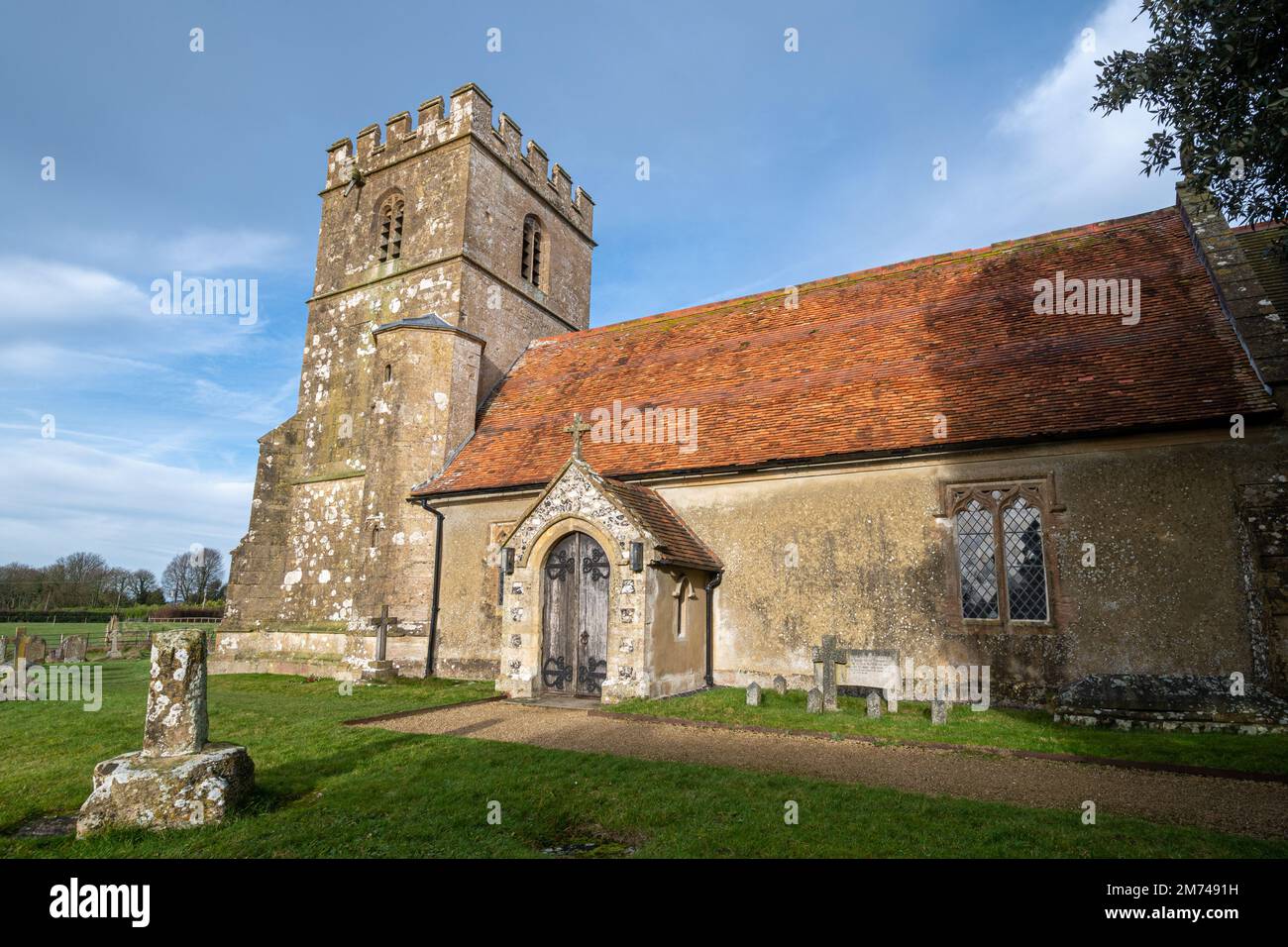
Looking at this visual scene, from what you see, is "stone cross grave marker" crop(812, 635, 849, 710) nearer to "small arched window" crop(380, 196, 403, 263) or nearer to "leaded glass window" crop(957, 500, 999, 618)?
"leaded glass window" crop(957, 500, 999, 618)

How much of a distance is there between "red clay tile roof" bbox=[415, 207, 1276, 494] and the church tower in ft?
5.26

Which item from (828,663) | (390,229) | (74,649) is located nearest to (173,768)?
(828,663)

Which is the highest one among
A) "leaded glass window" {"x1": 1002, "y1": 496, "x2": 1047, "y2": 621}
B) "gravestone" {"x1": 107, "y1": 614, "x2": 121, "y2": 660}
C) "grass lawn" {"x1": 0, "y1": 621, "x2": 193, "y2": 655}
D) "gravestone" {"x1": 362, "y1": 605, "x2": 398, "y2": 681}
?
"leaded glass window" {"x1": 1002, "y1": 496, "x2": 1047, "y2": 621}

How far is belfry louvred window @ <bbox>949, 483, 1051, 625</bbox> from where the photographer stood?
10.9 meters

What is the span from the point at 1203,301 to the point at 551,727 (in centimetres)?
1289

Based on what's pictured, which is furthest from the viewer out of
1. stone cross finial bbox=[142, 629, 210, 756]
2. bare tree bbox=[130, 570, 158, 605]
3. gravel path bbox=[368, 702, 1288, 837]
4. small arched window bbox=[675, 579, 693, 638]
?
bare tree bbox=[130, 570, 158, 605]

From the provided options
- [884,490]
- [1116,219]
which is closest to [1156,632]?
[884,490]

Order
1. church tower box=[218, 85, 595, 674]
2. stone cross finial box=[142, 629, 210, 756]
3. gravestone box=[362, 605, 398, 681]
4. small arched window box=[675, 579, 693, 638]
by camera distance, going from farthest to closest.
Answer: church tower box=[218, 85, 595, 674], gravestone box=[362, 605, 398, 681], small arched window box=[675, 579, 693, 638], stone cross finial box=[142, 629, 210, 756]

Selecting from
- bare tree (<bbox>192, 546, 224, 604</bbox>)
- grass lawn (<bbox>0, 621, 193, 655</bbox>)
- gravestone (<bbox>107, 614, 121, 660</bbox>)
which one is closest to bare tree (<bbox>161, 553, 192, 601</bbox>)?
bare tree (<bbox>192, 546, 224, 604</bbox>)

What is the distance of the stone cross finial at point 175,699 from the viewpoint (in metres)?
5.71

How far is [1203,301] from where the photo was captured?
38.9 ft

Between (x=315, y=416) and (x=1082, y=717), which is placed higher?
(x=315, y=416)
